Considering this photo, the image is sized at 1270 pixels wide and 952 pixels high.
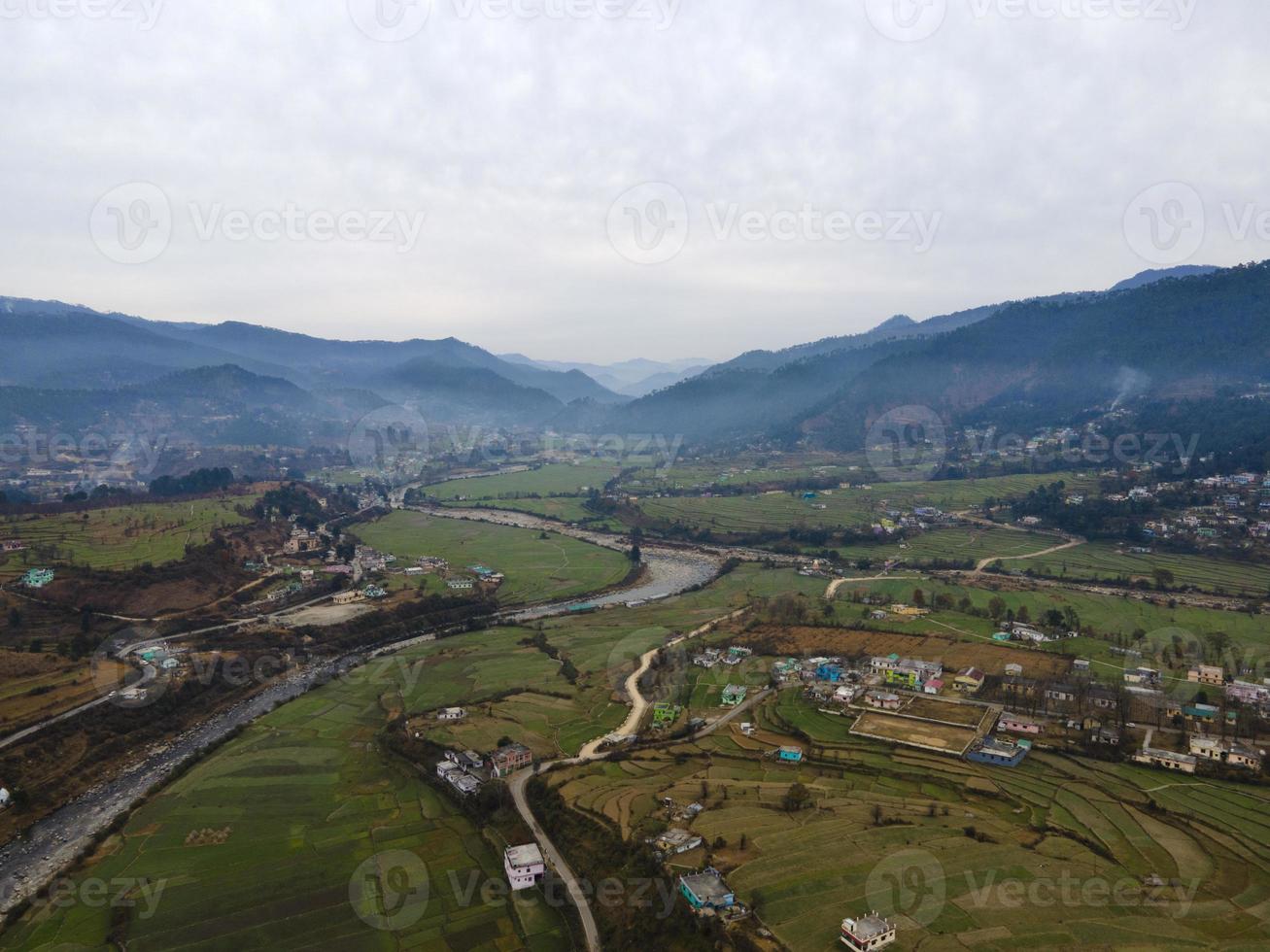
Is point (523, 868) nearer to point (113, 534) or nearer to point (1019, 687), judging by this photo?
point (1019, 687)

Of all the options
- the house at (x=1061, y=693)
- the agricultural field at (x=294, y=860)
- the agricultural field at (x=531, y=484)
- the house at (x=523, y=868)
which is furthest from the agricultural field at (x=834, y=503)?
the house at (x=523, y=868)

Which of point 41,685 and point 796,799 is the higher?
point 796,799

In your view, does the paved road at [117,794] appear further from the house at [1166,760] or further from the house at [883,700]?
the house at [1166,760]

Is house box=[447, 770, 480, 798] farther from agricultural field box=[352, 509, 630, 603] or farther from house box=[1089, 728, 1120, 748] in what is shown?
agricultural field box=[352, 509, 630, 603]

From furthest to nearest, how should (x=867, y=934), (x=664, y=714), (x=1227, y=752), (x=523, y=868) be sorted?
1. (x=664, y=714)
2. (x=1227, y=752)
3. (x=523, y=868)
4. (x=867, y=934)

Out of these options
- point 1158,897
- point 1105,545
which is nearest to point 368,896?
point 1158,897

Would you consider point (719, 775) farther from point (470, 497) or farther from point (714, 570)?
point (470, 497)

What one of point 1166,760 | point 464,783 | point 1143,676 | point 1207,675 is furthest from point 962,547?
point 464,783
